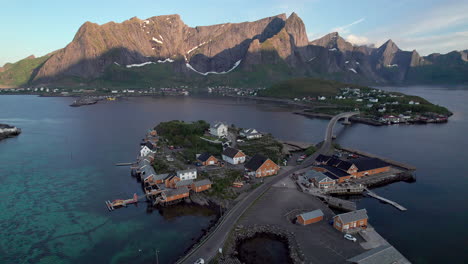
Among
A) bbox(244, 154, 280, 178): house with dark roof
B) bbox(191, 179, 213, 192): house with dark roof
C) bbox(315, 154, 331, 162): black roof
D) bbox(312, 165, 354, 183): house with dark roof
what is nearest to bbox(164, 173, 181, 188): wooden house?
bbox(191, 179, 213, 192): house with dark roof

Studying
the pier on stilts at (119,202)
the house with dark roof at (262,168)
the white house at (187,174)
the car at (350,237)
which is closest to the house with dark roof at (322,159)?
the house with dark roof at (262,168)

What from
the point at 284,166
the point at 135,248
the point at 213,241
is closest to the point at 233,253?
the point at 213,241

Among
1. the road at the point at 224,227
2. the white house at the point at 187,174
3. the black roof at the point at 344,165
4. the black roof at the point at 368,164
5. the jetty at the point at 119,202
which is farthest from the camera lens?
the black roof at the point at 368,164

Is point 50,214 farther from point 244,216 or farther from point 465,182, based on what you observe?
point 465,182

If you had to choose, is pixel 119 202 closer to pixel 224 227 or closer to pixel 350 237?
pixel 224 227

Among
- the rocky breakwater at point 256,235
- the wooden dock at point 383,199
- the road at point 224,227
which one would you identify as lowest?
the wooden dock at point 383,199

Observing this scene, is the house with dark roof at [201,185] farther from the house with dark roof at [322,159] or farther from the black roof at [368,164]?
the black roof at [368,164]

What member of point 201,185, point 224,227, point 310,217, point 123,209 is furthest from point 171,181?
point 310,217
